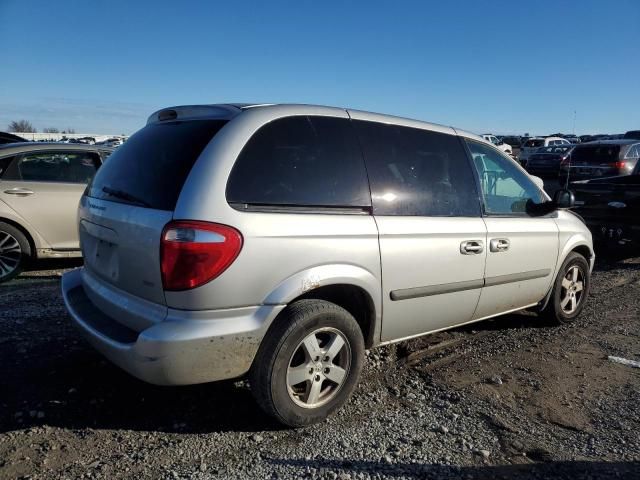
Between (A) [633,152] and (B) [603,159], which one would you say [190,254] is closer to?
(B) [603,159]

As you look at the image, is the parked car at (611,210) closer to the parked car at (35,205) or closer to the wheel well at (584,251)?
the wheel well at (584,251)

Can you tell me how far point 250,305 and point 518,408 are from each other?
195cm

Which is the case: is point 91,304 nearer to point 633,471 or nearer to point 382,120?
point 382,120

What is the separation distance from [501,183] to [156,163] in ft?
9.09

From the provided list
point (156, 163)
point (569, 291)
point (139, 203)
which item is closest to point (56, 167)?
point (156, 163)

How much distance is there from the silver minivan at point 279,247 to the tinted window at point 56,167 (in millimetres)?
3159

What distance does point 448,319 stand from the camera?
3801mm

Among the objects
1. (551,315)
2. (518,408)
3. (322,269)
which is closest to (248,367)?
(322,269)

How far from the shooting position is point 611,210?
24.9ft

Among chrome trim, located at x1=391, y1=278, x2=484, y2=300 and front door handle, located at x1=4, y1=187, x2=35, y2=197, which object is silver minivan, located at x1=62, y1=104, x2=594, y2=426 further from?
front door handle, located at x1=4, y1=187, x2=35, y2=197

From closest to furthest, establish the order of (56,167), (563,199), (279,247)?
(279,247)
(563,199)
(56,167)

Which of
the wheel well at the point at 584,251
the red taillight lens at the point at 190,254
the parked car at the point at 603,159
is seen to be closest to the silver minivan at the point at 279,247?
the red taillight lens at the point at 190,254

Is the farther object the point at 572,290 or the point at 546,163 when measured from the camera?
the point at 546,163

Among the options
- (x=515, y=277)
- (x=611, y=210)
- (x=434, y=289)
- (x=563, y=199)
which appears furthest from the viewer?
(x=611, y=210)
